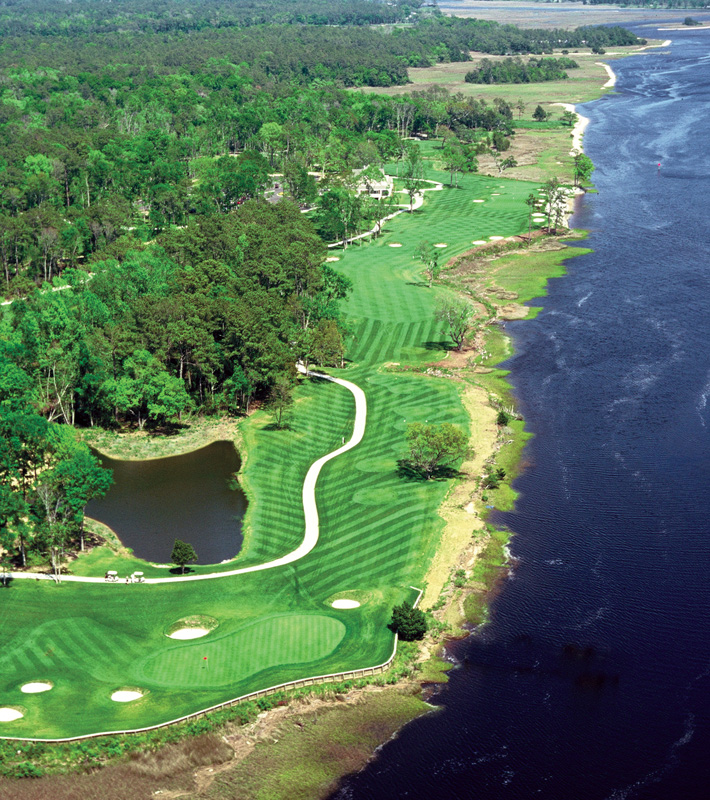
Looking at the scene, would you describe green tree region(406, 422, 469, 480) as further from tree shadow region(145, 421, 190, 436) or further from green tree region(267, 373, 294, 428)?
tree shadow region(145, 421, 190, 436)

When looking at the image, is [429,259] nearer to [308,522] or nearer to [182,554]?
[308,522]

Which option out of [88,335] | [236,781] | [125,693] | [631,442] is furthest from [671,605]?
[88,335]

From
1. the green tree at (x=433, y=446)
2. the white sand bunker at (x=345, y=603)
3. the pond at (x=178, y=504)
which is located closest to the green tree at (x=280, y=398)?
the pond at (x=178, y=504)

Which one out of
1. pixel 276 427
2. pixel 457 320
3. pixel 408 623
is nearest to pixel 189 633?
pixel 408 623

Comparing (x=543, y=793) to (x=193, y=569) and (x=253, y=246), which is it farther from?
(x=253, y=246)

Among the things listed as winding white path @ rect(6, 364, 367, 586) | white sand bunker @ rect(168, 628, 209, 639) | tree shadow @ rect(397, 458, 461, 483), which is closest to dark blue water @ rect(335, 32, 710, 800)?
tree shadow @ rect(397, 458, 461, 483)
